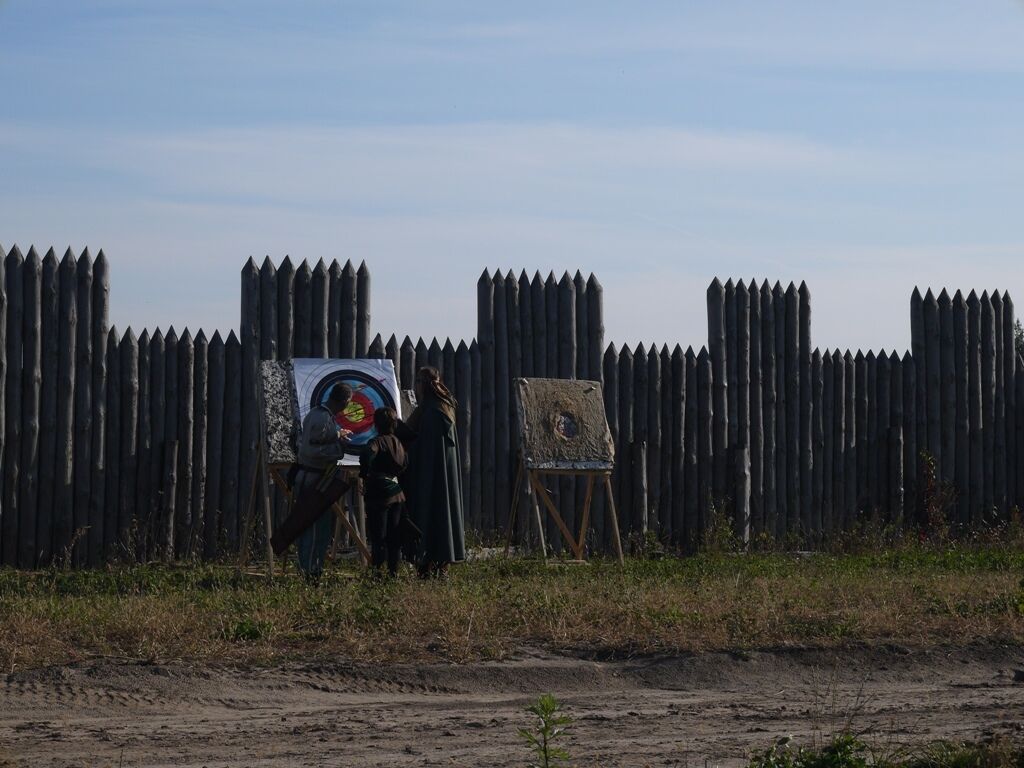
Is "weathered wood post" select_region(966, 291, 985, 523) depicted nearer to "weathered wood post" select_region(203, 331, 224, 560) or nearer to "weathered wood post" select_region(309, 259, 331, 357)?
"weathered wood post" select_region(309, 259, 331, 357)

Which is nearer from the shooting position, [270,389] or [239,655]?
[239,655]

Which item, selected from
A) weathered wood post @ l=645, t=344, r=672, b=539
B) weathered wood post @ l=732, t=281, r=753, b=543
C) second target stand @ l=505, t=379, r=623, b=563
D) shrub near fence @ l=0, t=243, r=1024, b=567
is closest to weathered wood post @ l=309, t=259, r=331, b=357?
shrub near fence @ l=0, t=243, r=1024, b=567

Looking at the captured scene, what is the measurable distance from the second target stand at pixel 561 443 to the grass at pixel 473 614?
1.77m

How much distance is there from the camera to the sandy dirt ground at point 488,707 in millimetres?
6059

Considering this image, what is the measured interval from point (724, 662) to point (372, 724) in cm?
254

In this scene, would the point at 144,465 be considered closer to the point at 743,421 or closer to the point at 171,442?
the point at 171,442

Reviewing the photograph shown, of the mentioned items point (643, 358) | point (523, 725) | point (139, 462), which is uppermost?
point (643, 358)

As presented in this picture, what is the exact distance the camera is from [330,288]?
47.2ft

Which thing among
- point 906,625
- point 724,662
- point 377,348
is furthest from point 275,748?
point 377,348

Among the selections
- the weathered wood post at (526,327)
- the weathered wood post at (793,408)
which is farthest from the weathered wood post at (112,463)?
the weathered wood post at (793,408)

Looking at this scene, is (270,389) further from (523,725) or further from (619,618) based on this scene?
(523,725)

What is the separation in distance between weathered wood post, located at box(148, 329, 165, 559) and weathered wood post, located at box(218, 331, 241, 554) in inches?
21.7

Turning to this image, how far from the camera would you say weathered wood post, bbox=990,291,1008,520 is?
18.2 meters

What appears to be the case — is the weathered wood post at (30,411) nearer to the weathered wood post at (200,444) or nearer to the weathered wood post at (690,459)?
the weathered wood post at (200,444)
